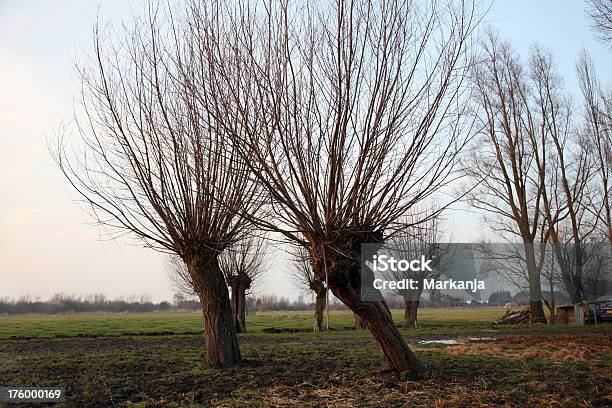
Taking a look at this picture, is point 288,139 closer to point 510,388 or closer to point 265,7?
point 265,7

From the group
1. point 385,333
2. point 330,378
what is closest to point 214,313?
point 330,378

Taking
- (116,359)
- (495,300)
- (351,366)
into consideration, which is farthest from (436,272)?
(116,359)

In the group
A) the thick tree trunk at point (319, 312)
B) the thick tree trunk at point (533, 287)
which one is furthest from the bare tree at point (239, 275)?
the thick tree trunk at point (533, 287)

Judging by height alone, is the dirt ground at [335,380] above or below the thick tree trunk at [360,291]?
below

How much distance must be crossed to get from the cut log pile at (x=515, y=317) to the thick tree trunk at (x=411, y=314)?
4837 mm

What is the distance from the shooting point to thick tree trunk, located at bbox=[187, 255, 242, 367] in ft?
26.7

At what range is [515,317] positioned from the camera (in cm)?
2445

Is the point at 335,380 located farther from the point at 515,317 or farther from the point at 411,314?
the point at 515,317

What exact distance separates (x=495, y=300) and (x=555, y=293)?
249 inches

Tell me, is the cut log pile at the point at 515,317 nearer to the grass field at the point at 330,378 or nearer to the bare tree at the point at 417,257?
the bare tree at the point at 417,257

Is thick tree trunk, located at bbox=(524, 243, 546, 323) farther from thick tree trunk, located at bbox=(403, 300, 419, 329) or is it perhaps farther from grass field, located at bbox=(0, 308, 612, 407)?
grass field, located at bbox=(0, 308, 612, 407)

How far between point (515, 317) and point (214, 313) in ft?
64.6

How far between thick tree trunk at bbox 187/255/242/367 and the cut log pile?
18.4m

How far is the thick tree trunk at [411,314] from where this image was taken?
20.8 meters
